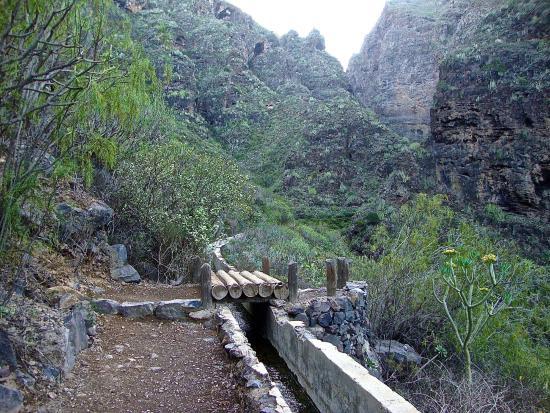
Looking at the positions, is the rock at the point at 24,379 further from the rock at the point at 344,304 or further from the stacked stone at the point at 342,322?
the rock at the point at 344,304

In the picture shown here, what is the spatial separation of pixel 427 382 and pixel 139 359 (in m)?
6.13

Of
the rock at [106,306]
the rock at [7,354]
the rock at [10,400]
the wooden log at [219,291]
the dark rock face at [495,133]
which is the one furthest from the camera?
the dark rock face at [495,133]

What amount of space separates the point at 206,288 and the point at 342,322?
264cm

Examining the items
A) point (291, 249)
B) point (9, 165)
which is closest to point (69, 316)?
point (9, 165)

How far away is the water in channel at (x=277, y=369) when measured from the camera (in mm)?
6703

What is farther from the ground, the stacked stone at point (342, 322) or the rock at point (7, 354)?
the rock at point (7, 354)

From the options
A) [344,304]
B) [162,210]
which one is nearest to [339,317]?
[344,304]

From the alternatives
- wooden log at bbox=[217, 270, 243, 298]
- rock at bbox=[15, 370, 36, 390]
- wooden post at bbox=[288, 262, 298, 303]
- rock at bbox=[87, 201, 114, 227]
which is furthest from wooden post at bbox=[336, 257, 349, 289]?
rock at bbox=[15, 370, 36, 390]

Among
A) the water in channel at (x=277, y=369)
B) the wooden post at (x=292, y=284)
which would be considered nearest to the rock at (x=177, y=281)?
the water in channel at (x=277, y=369)

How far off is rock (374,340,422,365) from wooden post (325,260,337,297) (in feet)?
7.01

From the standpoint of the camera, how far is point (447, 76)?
1270 inches

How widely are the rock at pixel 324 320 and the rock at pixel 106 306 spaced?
3538 millimetres

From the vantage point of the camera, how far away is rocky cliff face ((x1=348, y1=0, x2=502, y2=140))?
5469 centimetres

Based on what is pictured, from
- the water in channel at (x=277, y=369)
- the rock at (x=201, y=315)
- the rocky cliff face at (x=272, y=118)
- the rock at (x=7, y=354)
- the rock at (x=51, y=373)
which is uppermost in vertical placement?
the rocky cliff face at (x=272, y=118)
